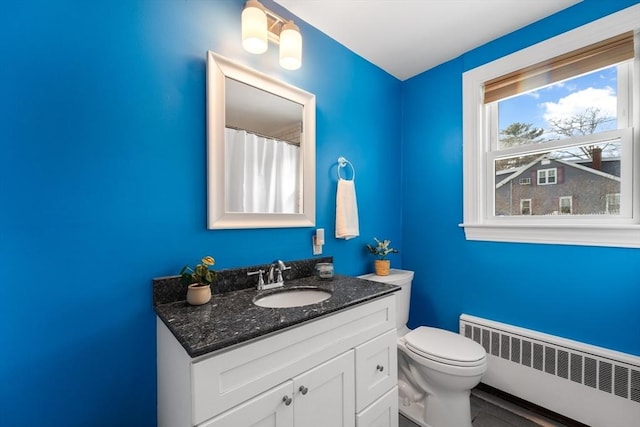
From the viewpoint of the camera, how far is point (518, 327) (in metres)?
1.63

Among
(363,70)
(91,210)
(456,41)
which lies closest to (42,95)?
(91,210)

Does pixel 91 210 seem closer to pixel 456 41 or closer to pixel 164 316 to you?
pixel 164 316

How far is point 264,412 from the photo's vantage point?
80 centimetres

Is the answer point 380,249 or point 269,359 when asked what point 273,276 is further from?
point 380,249

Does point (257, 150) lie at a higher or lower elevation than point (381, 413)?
higher

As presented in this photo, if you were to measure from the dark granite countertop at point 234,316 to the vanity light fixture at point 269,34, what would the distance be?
3.69 feet

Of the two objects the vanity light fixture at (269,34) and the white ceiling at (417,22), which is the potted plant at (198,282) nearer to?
the vanity light fixture at (269,34)

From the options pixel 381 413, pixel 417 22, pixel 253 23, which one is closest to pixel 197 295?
pixel 381 413

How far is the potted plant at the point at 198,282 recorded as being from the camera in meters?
1.00

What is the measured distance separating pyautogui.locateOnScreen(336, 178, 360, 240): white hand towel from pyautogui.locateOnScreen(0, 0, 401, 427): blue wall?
2.05ft

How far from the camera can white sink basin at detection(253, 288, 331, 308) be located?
1235 millimetres

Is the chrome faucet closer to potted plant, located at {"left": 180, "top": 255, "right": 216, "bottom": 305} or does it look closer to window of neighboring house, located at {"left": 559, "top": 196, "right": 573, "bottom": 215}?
potted plant, located at {"left": 180, "top": 255, "right": 216, "bottom": 305}

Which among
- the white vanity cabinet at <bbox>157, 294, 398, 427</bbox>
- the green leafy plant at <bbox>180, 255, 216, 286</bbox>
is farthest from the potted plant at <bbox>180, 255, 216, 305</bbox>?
the white vanity cabinet at <bbox>157, 294, 398, 427</bbox>

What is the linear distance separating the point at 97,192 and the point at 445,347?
1.76 metres
